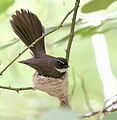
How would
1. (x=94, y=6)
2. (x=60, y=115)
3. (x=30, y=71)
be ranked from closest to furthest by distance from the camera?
(x=60, y=115) < (x=94, y=6) < (x=30, y=71)

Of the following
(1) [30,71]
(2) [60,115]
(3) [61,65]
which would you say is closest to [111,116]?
(2) [60,115]

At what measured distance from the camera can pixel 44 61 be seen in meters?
0.81

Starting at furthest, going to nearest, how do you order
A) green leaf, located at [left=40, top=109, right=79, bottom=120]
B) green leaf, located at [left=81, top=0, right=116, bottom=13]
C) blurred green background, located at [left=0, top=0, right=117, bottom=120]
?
1. blurred green background, located at [left=0, top=0, right=117, bottom=120]
2. green leaf, located at [left=81, top=0, right=116, bottom=13]
3. green leaf, located at [left=40, top=109, right=79, bottom=120]

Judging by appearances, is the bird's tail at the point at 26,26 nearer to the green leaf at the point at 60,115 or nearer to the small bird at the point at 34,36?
the small bird at the point at 34,36

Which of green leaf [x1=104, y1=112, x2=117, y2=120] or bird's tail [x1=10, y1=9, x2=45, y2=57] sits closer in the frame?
green leaf [x1=104, y1=112, x2=117, y2=120]

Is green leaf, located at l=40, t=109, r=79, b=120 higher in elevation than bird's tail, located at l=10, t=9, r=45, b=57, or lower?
lower

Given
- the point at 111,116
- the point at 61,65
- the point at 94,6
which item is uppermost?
the point at 94,6

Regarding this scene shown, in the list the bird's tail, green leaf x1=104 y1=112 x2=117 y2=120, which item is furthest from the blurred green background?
green leaf x1=104 y1=112 x2=117 y2=120

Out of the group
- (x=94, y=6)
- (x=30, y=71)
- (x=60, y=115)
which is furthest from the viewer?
(x=30, y=71)

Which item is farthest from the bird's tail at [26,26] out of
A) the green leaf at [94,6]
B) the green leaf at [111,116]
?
the green leaf at [111,116]

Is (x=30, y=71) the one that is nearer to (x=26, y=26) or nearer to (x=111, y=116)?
(x=26, y=26)

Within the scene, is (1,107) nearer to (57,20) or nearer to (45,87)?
(57,20)

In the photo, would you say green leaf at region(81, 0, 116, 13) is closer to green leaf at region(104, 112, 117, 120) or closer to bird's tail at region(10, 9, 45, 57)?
bird's tail at region(10, 9, 45, 57)

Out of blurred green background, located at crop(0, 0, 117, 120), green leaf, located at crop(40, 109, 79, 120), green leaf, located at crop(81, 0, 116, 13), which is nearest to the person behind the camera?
green leaf, located at crop(40, 109, 79, 120)
